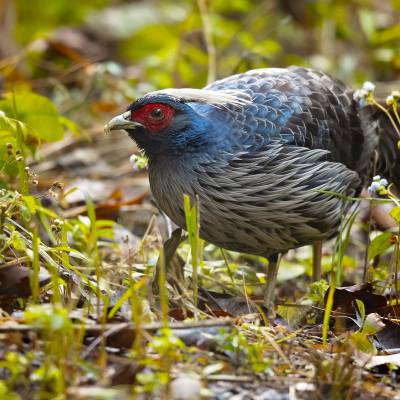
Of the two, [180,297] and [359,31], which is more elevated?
[359,31]

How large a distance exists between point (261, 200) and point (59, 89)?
3539 mm

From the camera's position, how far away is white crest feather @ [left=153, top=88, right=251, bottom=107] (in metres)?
4.77

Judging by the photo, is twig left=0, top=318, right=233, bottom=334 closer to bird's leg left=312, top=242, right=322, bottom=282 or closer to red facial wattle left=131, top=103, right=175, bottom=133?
red facial wattle left=131, top=103, right=175, bottom=133

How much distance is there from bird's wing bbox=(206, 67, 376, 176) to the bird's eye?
1.29 feet

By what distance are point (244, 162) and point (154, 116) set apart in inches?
22.1

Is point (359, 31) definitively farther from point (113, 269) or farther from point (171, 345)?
point (171, 345)

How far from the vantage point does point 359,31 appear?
31.1 ft

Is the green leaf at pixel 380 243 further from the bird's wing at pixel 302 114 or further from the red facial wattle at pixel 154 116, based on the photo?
the red facial wattle at pixel 154 116

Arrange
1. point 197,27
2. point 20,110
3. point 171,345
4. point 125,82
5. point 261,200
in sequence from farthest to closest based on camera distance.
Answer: point 197,27 < point 125,82 < point 20,110 < point 261,200 < point 171,345

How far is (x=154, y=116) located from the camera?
4.73 meters

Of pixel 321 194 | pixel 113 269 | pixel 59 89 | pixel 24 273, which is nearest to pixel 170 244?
pixel 113 269

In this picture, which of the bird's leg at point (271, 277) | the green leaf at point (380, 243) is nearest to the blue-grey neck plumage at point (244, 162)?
the bird's leg at point (271, 277)

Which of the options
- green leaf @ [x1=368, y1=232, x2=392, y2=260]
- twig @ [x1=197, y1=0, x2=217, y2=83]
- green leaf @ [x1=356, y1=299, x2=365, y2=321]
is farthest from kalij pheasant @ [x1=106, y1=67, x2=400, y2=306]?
twig @ [x1=197, y1=0, x2=217, y2=83]

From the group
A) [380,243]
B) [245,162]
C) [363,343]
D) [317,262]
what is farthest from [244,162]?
[363,343]
